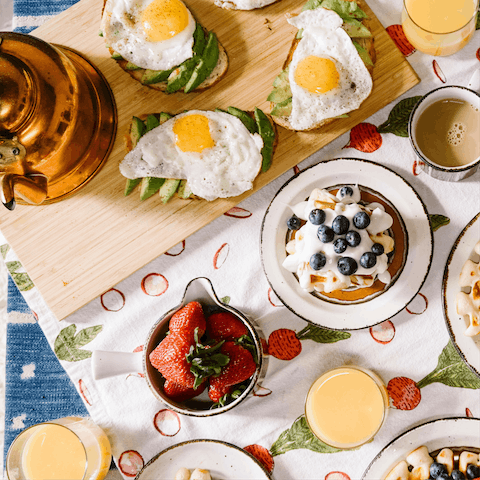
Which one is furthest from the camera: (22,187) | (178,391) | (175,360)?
(178,391)

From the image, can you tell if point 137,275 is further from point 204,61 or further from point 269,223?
point 204,61

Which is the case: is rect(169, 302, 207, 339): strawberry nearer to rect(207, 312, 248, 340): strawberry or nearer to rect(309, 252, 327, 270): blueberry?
rect(207, 312, 248, 340): strawberry

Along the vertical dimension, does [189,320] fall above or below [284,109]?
below

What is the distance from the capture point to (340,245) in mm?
1421

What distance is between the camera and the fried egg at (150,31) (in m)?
1.59

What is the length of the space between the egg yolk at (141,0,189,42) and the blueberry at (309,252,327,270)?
823 mm

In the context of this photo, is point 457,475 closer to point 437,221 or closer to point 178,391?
point 437,221

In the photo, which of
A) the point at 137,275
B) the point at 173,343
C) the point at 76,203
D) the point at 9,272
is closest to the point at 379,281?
the point at 173,343

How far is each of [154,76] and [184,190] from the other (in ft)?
1.24

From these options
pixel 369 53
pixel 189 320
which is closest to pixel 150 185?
pixel 189 320

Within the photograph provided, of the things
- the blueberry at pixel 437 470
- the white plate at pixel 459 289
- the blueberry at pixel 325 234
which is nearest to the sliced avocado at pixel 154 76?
the blueberry at pixel 325 234

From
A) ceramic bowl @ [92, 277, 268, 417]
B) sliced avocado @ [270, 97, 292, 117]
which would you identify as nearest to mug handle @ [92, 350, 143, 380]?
ceramic bowl @ [92, 277, 268, 417]

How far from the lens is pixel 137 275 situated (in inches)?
68.2

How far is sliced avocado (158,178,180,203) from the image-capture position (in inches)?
65.0
